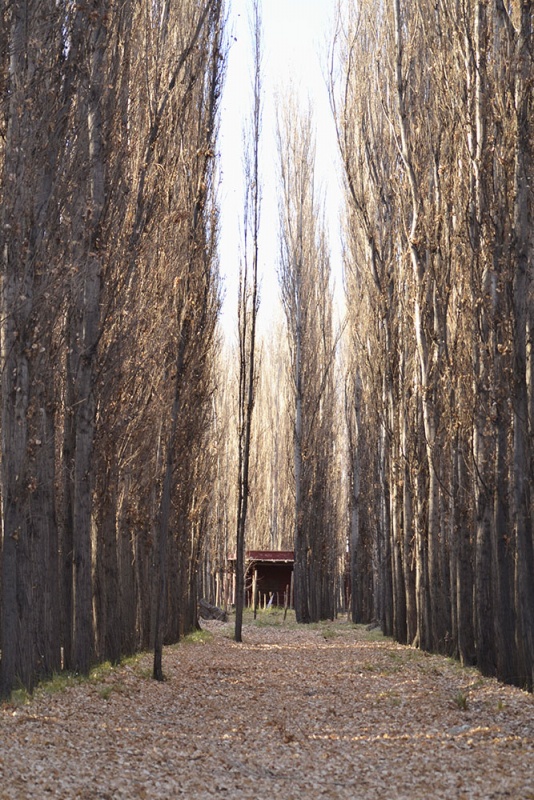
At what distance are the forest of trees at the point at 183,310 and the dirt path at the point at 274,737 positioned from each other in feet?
2.44

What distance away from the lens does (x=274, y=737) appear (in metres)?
8.70

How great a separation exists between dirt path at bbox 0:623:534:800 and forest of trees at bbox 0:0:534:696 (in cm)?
74

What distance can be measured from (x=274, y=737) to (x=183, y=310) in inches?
210

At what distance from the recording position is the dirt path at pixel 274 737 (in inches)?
253

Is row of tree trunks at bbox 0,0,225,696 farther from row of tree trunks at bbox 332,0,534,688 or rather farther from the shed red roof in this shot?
the shed red roof

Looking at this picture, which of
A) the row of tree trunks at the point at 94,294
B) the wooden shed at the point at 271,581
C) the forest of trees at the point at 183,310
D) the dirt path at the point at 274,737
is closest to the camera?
the dirt path at the point at 274,737

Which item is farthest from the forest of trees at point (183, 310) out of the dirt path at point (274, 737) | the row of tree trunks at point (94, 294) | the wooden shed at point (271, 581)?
the wooden shed at point (271, 581)

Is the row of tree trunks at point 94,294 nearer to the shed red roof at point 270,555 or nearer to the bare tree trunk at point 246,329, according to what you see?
the bare tree trunk at point 246,329

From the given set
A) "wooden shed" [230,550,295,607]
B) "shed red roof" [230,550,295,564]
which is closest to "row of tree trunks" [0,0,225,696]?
"shed red roof" [230,550,295,564]

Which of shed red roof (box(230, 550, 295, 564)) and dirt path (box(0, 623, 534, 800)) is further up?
shed red roof (box(230, 550, 295, 564))

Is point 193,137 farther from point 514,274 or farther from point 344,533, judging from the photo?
point 344,533

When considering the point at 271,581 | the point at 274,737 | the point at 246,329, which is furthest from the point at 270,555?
the point at 274,737

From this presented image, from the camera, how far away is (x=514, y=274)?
36.0 ft

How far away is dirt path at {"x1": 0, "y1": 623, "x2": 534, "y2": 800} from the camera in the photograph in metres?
6.42
